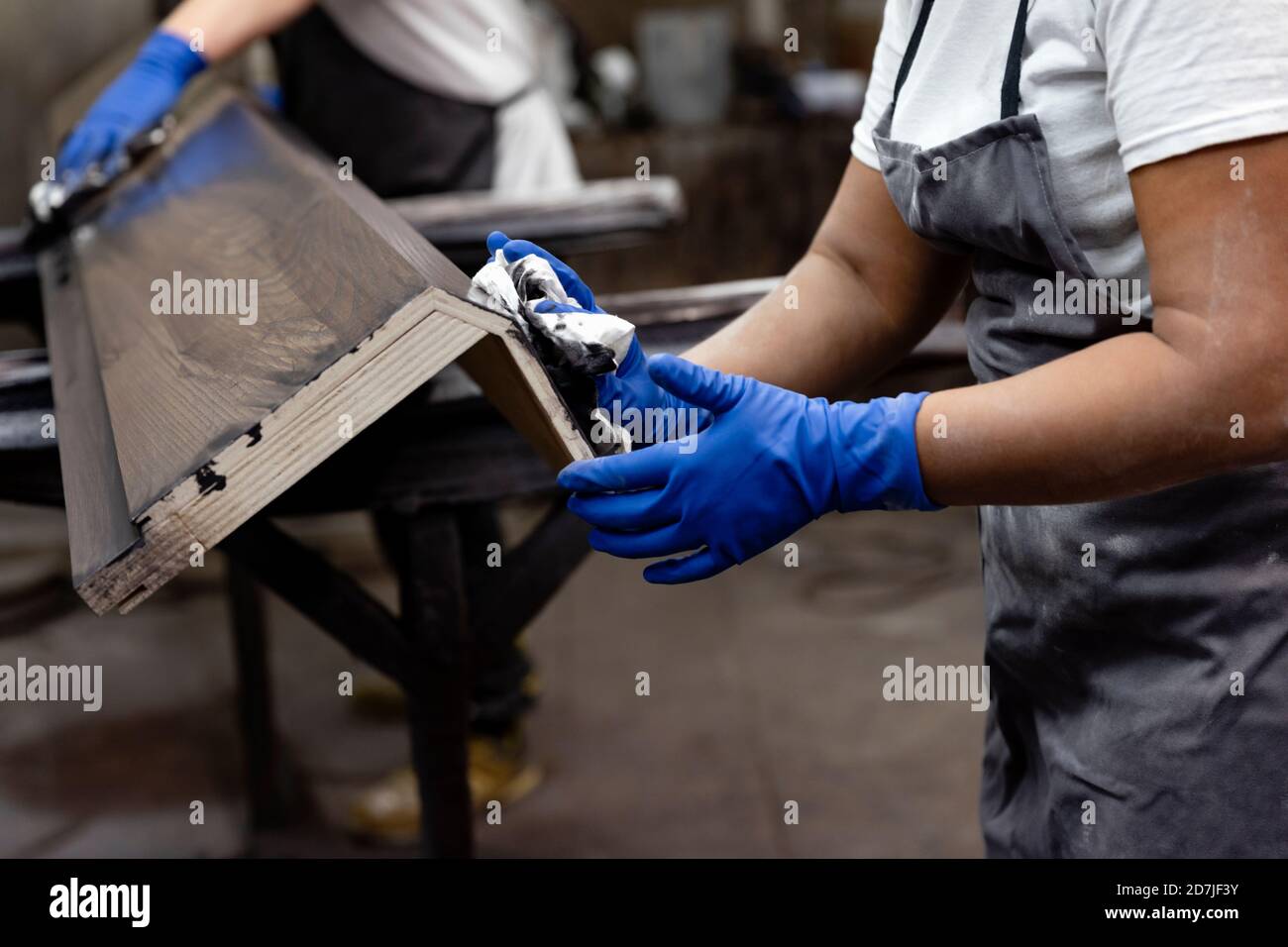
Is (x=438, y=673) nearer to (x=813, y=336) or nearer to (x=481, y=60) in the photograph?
(x=813, y=336)

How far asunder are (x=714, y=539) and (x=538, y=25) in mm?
3201

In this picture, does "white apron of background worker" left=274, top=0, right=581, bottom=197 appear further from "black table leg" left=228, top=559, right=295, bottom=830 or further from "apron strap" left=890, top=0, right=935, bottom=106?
"apron strap" left=890, top=0, right=935, bottom=106

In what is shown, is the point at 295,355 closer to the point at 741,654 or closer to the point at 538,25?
the point at 741,654

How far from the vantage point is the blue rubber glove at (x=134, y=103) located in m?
1.87

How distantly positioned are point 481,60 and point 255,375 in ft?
5.38

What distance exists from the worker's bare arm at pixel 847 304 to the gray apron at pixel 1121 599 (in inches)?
3.0

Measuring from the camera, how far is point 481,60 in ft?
7.61

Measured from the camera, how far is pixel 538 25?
3758 mm

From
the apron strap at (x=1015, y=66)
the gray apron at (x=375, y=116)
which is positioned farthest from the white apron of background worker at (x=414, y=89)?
the apron strap at (x=1015, y=66)

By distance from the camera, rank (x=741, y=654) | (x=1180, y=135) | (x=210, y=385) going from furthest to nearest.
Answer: (x=741, y=654) < (x=210, y=385) < (x=1180, y=135)

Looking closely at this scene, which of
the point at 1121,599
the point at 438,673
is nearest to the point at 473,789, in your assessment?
the point at 438,673
